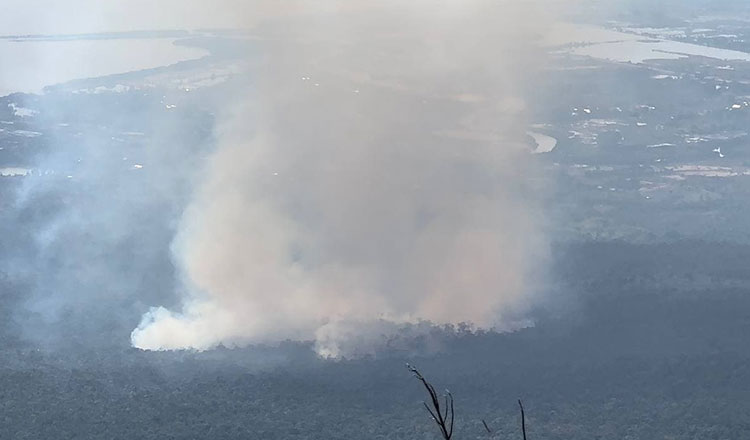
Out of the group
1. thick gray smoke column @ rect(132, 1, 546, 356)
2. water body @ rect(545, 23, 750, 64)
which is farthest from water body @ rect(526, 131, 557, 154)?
water body @ rect(545, 23, 750, 64)

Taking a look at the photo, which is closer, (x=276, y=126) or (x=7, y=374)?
(x=7, y=374)

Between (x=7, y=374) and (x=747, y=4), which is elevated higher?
(x=7, y=374)

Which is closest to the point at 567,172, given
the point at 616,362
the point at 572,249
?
the point at 572,249

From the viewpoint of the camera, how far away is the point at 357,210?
1239 inches

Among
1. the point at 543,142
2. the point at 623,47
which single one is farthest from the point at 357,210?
the point at 623,47

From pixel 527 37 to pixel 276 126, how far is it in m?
30.6

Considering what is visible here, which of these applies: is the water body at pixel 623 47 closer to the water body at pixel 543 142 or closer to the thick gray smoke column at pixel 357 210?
the thick gray smoke column at pixel 357 210

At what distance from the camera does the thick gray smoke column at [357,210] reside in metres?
24.5

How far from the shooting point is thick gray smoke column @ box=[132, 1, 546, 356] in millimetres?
24500

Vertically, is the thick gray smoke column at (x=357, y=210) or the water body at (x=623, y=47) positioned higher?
the thick gray smoke column at (x=357, y=210)

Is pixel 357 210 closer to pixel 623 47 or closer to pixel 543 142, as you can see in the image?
pixel 543 142

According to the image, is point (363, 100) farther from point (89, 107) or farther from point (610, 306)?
point (610, 306)

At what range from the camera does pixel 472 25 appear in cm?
7144

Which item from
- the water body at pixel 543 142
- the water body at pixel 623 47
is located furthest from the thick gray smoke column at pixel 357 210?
the water body at pixel 623 47
